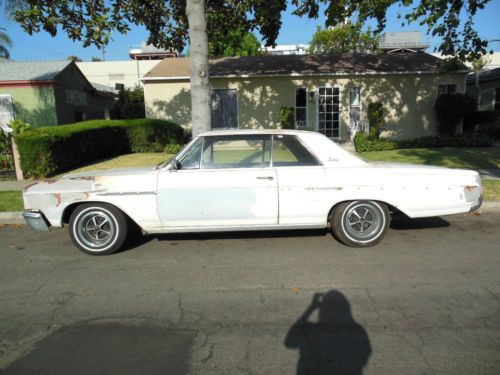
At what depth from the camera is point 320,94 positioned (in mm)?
17328

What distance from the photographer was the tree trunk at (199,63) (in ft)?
29.3

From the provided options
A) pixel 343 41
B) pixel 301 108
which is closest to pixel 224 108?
pixel 301 108

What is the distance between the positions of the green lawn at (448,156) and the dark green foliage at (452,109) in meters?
2.83

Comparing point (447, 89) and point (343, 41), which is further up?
point (343, 41)

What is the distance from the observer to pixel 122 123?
14953mm

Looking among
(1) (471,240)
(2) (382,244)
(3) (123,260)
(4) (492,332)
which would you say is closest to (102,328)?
(3) (123,260)

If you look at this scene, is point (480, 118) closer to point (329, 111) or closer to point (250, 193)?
point (329, 111)

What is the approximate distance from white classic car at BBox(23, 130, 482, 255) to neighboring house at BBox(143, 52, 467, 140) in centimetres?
1228

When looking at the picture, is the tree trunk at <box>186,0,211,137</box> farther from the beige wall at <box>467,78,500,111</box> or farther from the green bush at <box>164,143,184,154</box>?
the beige wall at <box>467,78,500,111</box>

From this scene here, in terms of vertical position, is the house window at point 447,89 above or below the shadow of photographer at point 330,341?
above

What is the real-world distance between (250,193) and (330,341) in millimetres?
2303

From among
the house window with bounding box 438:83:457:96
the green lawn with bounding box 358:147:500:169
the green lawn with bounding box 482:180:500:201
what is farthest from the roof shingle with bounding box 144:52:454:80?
the green lawn with bounding box 482:180:500:201

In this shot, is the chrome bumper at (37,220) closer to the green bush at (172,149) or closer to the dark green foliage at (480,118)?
the green bush at (172,149)

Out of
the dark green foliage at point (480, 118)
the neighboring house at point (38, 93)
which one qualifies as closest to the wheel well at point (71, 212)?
the dark green foliage at point (480, 118)
